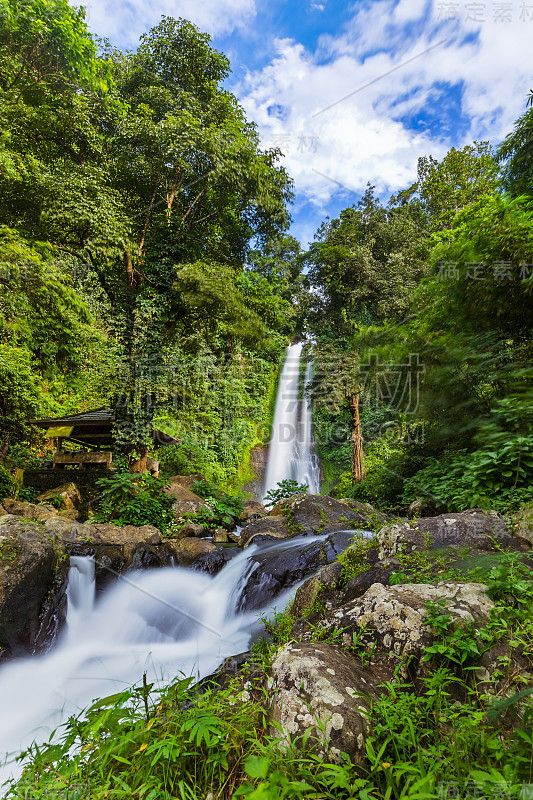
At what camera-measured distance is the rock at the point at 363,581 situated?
302cm

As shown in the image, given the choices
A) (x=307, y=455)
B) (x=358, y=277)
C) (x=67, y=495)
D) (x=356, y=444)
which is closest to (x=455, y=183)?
(x=358, y=277)

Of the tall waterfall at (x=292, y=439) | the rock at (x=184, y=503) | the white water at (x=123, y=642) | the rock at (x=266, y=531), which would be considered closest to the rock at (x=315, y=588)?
the white water at (x=123, y=642)

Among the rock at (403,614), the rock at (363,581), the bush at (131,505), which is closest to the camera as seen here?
the rock at (403,614)

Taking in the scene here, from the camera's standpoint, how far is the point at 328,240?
16.9 m

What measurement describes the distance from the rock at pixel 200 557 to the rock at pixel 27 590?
194 cm

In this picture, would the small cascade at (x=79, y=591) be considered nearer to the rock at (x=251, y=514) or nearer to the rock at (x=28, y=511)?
the rock at (x=28, y=511)

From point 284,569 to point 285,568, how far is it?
0.02 meters

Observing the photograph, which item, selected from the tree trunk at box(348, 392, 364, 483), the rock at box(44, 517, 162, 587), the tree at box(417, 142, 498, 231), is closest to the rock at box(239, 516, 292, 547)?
the rock at box(44, 517, 162, 587)

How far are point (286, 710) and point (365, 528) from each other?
4.92 metres

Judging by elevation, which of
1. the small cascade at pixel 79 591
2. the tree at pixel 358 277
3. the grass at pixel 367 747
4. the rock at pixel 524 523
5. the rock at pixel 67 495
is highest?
the tree at pixel 358 277

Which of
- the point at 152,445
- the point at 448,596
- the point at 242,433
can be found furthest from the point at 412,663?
the point at 242,433

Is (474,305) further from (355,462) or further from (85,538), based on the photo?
(355,462)

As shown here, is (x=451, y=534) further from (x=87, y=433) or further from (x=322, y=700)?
(x=87, y=433)

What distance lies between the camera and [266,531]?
759 centimetres
